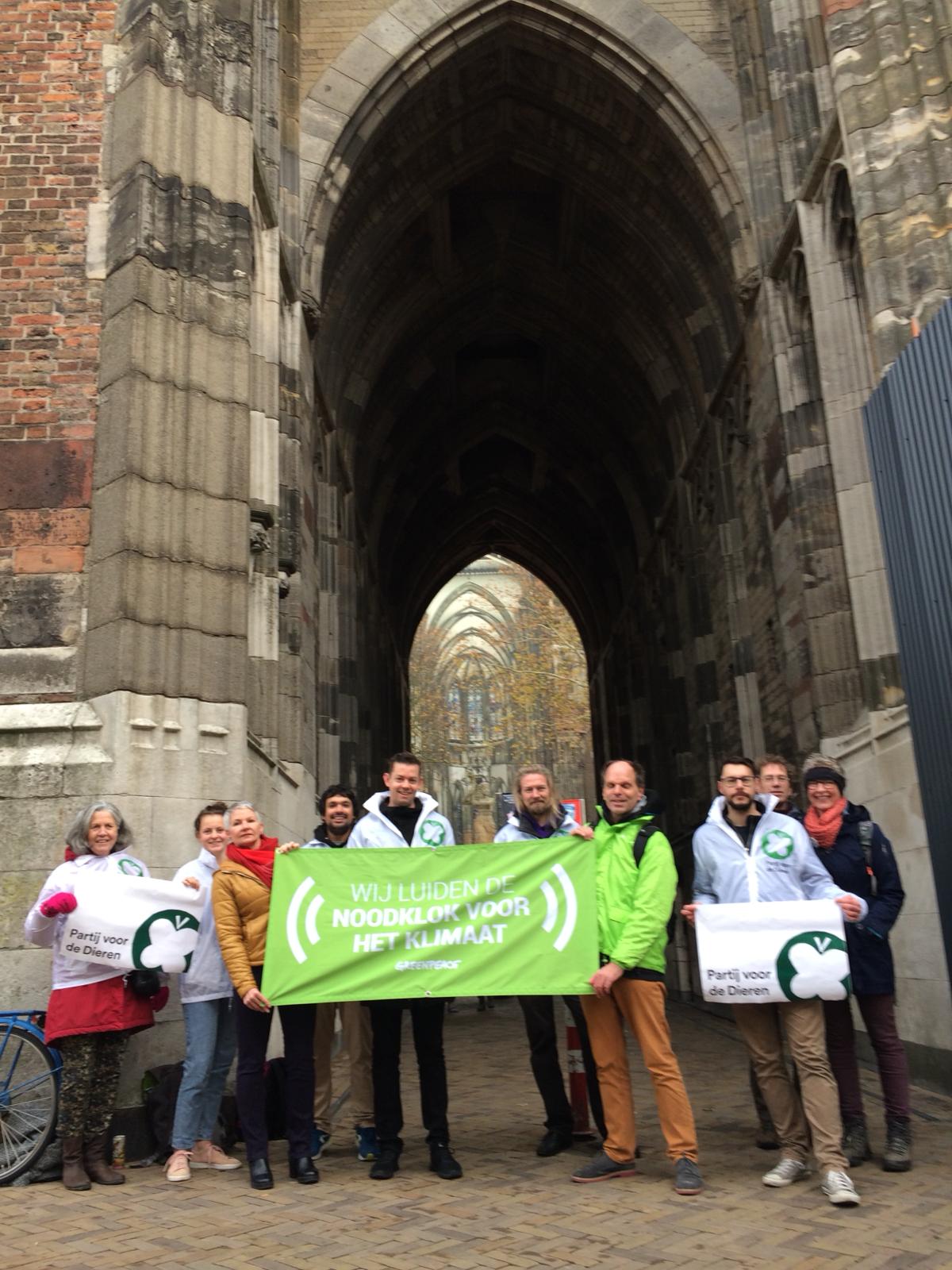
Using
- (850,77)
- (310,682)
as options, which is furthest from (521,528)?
(850,77)

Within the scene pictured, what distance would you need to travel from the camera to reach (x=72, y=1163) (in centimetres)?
525

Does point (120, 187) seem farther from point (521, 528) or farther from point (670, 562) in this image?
point (521, 528)

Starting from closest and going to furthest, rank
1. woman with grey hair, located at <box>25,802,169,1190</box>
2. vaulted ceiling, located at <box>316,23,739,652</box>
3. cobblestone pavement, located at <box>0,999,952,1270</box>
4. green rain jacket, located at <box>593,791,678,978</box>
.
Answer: cobblestone pavement, located at <box>0,999,952,1270</box>, green rain jacket, located at <box>593,791,678,978</box>, woman with grey hair, located at <box>25,802,169,1190</box>, vaulted ceiling, located at <box>316,23,739,652</box>

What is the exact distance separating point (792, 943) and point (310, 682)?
8069mm

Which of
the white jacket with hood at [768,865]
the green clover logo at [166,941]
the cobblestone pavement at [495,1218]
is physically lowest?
the cobblestone pavement at [495,1218]

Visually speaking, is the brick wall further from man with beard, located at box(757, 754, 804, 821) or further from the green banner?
man with beard, located at box(757, 754, 804, 821)

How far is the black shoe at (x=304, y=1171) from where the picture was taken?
5.08m

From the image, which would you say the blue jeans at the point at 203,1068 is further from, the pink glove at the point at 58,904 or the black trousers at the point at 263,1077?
the pink glove at the point at 58,904

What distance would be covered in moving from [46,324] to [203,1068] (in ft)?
16.8

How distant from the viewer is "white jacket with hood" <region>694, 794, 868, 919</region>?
16.4 ft

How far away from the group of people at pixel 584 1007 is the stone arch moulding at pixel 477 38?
850 centimetres

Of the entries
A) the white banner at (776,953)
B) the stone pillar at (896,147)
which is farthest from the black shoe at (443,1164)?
the stone pillar at (896,147)

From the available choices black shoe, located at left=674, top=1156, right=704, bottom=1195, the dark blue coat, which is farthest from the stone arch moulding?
black shoe, located at left=674, top=1156, right=704, bottom=1195

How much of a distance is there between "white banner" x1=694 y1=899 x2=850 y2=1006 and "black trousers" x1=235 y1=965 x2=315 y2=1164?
1.87 metres
